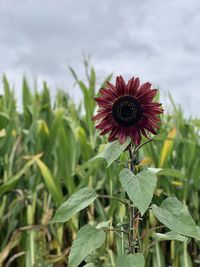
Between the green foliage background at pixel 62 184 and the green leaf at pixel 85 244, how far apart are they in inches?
42.5

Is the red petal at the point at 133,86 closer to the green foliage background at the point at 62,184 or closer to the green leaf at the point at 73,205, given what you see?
the green leaf at the point at 73,205

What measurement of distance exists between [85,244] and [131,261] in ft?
0.26

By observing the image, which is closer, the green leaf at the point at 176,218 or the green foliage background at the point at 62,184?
the green leaf at the point at 176,218

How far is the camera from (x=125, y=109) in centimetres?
86

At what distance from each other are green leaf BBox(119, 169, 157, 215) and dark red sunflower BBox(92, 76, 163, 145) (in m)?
0.06

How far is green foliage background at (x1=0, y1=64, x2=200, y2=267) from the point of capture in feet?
7.08

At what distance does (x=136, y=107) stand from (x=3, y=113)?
1982 millimetres

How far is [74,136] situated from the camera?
102 inches

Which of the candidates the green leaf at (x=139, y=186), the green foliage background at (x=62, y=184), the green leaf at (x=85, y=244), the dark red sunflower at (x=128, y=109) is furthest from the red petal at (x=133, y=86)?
the green foliage background at (x=62, y=184)

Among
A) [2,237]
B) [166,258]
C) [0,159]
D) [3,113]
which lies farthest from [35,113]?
[166,258]

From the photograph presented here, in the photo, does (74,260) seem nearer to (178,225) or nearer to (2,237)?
(178,225)

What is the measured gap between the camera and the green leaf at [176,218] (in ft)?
2.69

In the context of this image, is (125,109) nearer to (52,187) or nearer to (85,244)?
(85,244)

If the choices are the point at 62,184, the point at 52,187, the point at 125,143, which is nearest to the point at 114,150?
the point at 125,143
